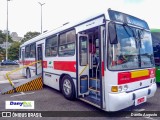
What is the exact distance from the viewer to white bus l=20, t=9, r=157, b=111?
4469 mm

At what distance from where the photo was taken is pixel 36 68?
31.9ft

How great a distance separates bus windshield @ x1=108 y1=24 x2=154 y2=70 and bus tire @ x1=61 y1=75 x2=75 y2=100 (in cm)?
217

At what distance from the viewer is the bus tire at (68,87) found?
6.18m

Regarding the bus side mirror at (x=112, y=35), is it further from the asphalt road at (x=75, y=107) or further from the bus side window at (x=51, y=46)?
the bus side window at (x=51, y=46)

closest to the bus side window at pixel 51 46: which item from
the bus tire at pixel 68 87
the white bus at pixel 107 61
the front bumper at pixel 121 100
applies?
the white bus at pixel 107 61

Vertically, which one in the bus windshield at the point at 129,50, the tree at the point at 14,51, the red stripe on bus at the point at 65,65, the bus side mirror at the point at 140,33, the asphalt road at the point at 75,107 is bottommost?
the asphalt road at the point at 75,107

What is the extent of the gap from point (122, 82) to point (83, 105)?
198 cm

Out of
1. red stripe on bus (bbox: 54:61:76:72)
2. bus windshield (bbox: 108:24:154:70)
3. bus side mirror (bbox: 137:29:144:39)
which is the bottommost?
red stripe on bus (bbox: 54:61:76:72)

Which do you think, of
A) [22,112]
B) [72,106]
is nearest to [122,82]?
[72,106]

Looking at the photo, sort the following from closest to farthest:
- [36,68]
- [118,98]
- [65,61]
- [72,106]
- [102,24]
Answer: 1. [118,98]
2. [102,24]
3. [72,106]
4. [65,61]
5. [36,68]

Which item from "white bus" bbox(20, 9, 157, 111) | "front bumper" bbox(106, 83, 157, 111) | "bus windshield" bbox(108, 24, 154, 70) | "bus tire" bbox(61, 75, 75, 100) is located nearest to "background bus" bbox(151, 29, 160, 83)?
"white bus" bbox(20, 9, 157, 111)

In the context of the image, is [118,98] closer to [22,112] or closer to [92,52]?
[92,52]

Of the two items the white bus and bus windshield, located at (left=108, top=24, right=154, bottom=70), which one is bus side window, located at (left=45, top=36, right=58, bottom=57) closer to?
the white bus

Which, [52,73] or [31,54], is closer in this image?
[52,73]
